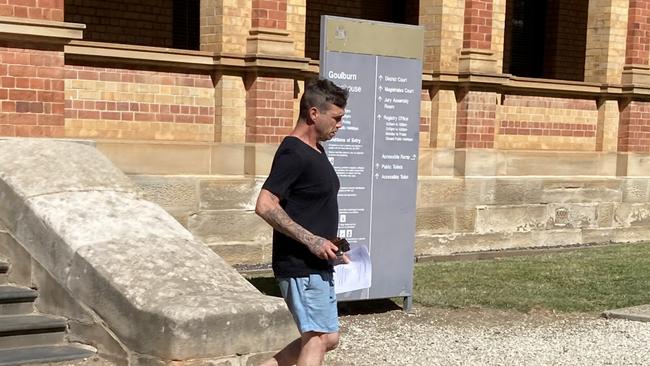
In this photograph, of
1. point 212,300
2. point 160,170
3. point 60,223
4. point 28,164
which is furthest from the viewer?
point 160,170

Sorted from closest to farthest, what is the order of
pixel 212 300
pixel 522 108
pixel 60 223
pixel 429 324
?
pixel 212 300, pixel 60 223, pixel 429 324, pixel 522 108

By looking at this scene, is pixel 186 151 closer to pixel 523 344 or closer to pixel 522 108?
pixel 523 344

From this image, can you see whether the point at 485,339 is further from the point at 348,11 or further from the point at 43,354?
the point at 348,11

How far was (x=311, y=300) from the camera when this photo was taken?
14.7ft

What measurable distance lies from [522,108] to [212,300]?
390 inches

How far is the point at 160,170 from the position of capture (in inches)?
420

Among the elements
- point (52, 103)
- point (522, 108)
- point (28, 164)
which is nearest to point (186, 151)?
point (52, 103)

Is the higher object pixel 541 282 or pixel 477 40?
pixel 477 40

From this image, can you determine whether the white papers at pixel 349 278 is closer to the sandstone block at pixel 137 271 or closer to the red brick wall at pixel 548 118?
the sandstone block at pixel 137 271

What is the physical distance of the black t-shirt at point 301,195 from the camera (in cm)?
443

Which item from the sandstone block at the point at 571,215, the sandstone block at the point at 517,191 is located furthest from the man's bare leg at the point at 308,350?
the sandstone block at the point at 571,215

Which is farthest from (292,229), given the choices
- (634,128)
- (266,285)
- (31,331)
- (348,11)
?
(634,128)

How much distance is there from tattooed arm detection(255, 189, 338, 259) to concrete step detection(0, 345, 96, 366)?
183cm

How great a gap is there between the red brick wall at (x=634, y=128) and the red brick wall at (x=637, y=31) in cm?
75
